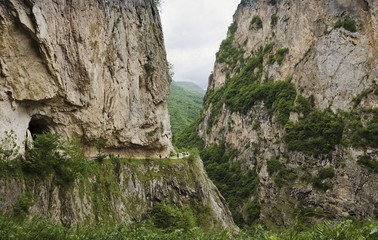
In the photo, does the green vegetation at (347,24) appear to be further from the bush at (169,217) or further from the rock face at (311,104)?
the bush at (169,217)

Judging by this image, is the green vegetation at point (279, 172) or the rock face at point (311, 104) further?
the green vegetation at point (279, 172)

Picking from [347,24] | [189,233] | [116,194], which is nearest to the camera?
[189,233]

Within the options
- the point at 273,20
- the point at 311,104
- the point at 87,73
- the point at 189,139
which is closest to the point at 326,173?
the point at 311,104

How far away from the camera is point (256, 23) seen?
8669cm

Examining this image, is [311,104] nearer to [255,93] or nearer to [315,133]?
[315,133]

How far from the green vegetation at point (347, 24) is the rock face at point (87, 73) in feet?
109

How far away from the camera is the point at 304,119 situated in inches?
2304

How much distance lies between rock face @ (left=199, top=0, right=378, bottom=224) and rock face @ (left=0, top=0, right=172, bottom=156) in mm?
24134

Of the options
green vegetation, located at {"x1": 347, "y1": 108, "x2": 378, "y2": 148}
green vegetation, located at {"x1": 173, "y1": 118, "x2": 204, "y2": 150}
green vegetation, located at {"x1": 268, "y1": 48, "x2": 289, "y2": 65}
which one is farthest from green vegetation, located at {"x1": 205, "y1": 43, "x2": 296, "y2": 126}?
green vegetation, located at {"x1": 347, "y1": 108, "x2": 378, "y2": 148}

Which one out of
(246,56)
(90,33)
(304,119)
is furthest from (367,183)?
(246,56)

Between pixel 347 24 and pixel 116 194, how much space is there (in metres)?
48.2

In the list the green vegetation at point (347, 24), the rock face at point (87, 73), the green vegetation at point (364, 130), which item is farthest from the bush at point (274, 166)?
the green vegetation at point (347, 24)

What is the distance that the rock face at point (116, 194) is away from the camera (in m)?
19.4

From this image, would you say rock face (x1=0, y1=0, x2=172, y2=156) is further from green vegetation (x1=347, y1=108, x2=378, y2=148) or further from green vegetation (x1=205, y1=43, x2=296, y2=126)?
green vegetation (x1=205, y1=43, x2=296, y2=126)
